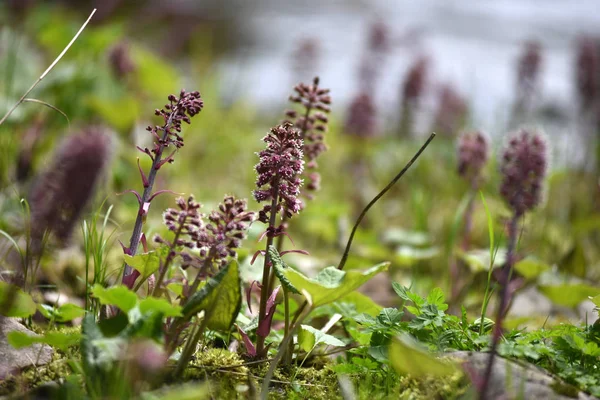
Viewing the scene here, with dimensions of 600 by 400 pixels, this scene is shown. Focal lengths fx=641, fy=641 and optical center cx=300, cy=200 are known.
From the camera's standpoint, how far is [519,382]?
148 cm

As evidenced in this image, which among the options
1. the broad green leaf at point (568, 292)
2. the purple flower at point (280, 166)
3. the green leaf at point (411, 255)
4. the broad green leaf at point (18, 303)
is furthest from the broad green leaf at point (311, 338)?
the green leaf at point (411, 255)

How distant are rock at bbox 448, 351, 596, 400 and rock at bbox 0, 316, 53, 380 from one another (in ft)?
3.42

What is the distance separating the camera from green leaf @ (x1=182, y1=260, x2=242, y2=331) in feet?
4.95

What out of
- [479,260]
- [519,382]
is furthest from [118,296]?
[479,260]

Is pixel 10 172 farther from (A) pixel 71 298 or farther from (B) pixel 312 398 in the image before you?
(B) pixel 312 398

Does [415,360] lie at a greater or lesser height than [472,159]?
lesser

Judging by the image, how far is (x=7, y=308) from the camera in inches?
57.1

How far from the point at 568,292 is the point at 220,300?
145cm


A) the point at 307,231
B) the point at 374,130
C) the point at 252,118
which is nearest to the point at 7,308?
the point at 307,231

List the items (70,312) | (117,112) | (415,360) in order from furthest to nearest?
(117,112) → (70,312) → (415,360)

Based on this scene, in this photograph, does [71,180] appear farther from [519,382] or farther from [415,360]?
[519,382]

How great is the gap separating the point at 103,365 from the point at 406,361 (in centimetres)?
67

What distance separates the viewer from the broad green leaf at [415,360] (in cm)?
137

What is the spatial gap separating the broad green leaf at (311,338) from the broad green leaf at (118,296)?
48 cm
